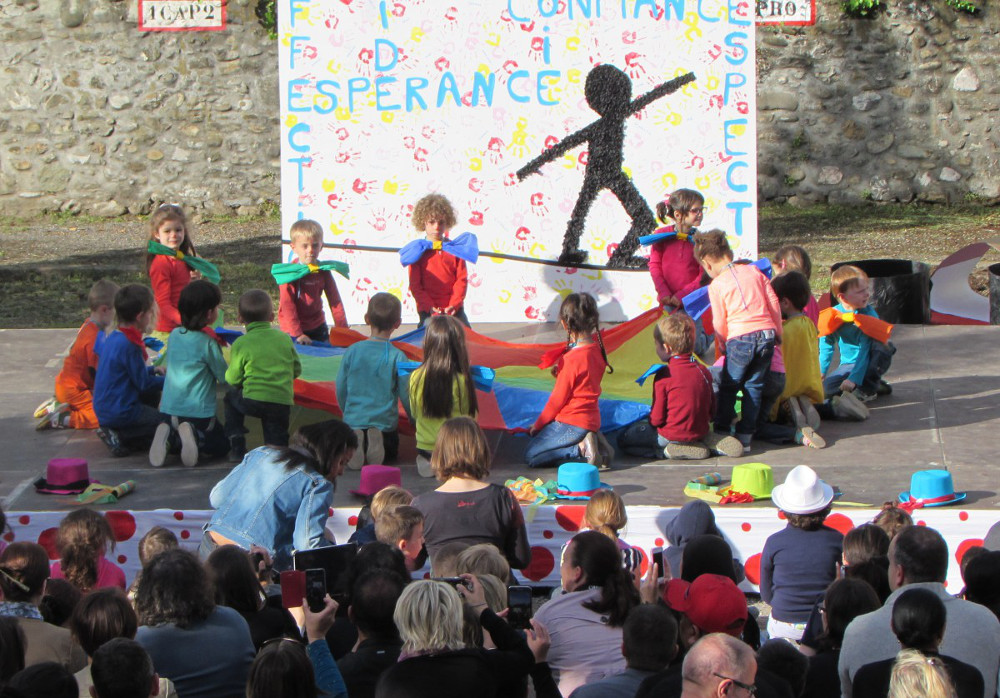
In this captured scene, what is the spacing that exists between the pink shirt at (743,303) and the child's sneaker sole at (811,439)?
598 millimetres

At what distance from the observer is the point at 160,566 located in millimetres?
4016

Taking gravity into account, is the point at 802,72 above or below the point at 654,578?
above

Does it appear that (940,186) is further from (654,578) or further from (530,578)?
(654,578)

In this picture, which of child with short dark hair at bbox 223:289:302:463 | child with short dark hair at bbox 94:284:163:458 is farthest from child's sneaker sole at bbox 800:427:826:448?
child with short dark hair at bbox 94:284:163:458

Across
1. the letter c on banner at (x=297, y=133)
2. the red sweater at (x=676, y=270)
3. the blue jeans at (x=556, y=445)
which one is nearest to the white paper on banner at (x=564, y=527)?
the blue jeans at (x=556, y=445)

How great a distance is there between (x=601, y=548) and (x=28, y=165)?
13574 mm

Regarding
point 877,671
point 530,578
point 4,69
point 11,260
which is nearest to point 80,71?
point 4,69

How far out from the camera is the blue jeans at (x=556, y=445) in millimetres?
7156

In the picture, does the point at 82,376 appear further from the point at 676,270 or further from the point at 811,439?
the point at 811,439

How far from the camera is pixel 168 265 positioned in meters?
8.62

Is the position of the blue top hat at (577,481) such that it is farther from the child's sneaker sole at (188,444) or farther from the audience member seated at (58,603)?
the audience member seated at (58,603)

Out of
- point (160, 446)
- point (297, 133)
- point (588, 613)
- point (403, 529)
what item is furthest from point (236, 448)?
point (297, 133)

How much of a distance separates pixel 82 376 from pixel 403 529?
3.74 meters

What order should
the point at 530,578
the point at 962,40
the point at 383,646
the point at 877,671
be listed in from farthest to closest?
1. the point at 962,40
2. the point at 530,578
3. the point at 383,646
4. the point at 877,671
